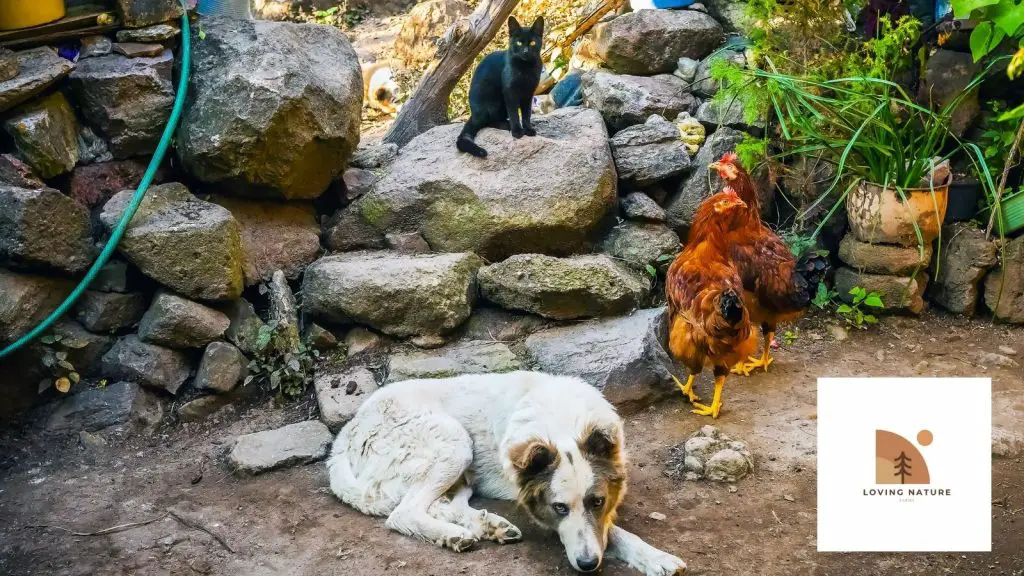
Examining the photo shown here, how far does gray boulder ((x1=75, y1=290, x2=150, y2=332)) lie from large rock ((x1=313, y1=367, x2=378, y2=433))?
3.88ft

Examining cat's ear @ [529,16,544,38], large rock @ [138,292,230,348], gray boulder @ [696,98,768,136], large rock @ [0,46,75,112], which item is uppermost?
large rock @ [0,46,75,112]

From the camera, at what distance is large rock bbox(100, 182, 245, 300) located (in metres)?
4.91

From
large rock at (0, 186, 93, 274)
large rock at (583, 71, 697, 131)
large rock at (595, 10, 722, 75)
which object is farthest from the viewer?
large rock at (595, 10, 722, 75)

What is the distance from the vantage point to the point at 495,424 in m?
3.99

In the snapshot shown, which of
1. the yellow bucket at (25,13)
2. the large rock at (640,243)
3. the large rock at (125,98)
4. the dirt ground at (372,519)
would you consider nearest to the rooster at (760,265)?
the dirt ground at (372,519)

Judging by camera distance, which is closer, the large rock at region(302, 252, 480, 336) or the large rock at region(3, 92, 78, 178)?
the large rock at region(3, 92, 78, 178)

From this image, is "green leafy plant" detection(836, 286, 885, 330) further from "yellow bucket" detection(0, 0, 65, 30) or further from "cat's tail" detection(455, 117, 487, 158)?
"yellow bucket" detection(0, 0, 65, 30)

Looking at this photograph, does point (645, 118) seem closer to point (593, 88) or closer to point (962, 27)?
point (593, 88)

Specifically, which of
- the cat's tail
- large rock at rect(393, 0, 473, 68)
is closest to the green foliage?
the cat's tail

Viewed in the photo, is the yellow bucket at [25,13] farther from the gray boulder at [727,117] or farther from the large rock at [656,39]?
the gray boulder at [727,117]

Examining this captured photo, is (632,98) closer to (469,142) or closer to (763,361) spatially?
(469,142)

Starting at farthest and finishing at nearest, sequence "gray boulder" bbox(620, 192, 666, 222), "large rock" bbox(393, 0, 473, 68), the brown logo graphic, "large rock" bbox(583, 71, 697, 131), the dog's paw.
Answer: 1. "large rock" bbox(393, 0, 473, 68)
2. "large rock" bbox(583, 71, 697, 131)
3. "gray boulder" bbox(620, 192, 666, 222)
4. the dog's paw
5. the brown logo graphic

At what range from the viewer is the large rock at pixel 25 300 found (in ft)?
15.2

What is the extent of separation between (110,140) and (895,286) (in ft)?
16.8
